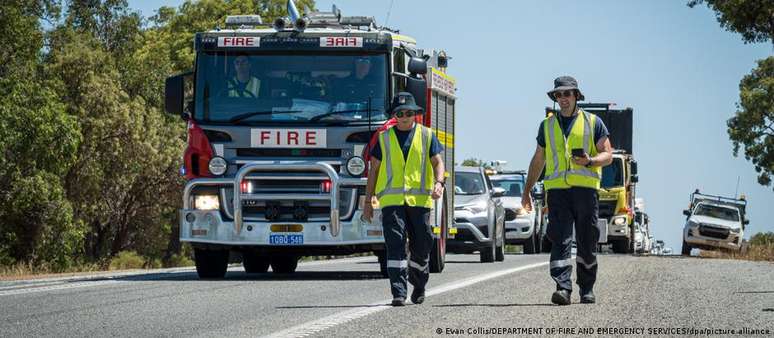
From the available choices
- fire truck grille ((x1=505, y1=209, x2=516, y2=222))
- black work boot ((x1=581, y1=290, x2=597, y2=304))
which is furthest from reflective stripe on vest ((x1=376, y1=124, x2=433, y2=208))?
fire truck grille ((x1=505, y1=209, x2=516, y2=222))

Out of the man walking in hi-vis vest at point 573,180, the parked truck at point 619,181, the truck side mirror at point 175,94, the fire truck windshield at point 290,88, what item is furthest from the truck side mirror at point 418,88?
the parked truck at point 619,181

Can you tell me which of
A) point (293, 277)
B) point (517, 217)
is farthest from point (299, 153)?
point (517, 217)

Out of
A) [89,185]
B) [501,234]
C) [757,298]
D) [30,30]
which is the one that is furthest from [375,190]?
[89,185]

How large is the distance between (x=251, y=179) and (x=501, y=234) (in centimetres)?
938

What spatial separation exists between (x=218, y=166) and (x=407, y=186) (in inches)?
190

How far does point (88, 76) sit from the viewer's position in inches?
1831

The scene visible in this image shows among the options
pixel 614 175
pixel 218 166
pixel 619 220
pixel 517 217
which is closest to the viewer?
pixel 218 166

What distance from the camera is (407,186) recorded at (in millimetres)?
12758

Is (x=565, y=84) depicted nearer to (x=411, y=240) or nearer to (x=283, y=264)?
(x=411, y=240)

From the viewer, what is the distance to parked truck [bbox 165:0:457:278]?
17.0m

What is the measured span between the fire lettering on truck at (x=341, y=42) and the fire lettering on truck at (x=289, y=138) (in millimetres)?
1078

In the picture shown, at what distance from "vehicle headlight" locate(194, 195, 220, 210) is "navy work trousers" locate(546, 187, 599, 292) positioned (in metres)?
5.69

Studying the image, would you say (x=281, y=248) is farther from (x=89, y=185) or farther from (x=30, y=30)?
(x=89, y=185)

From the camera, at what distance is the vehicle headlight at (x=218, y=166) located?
1706 centimetres
